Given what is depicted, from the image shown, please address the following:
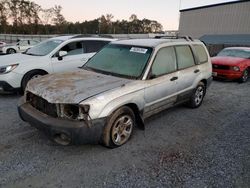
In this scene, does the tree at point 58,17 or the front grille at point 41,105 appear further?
the tree at point 58,17

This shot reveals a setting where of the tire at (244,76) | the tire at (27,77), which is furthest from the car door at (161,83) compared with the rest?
the tire at (244,76)

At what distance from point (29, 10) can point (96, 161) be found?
65.9m

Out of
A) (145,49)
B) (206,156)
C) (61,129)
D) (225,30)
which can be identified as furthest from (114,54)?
(225,30)

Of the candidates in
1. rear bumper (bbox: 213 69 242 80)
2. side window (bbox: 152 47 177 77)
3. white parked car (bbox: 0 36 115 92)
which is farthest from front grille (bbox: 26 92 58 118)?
rear bumper (bbox: 213 69 242 80)

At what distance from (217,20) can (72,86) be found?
113ft

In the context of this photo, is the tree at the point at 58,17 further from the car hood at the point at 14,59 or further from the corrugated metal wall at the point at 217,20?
the car hood at the point at 14,59

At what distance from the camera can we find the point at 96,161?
129 inches

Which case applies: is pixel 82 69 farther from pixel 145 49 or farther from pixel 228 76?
pixel 228 76

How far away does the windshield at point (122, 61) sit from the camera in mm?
4000

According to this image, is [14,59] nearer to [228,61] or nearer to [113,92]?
[113,92]

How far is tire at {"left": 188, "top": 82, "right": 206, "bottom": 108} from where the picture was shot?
5535mm

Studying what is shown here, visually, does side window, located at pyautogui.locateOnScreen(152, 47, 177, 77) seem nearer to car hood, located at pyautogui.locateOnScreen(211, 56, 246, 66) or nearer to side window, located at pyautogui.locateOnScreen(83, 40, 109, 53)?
side window, located at pyautogui.locateOnScreen(83, 40, 109, 53)

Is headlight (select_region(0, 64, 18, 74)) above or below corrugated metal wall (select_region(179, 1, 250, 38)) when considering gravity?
below

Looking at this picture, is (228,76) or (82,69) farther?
(228,76)
